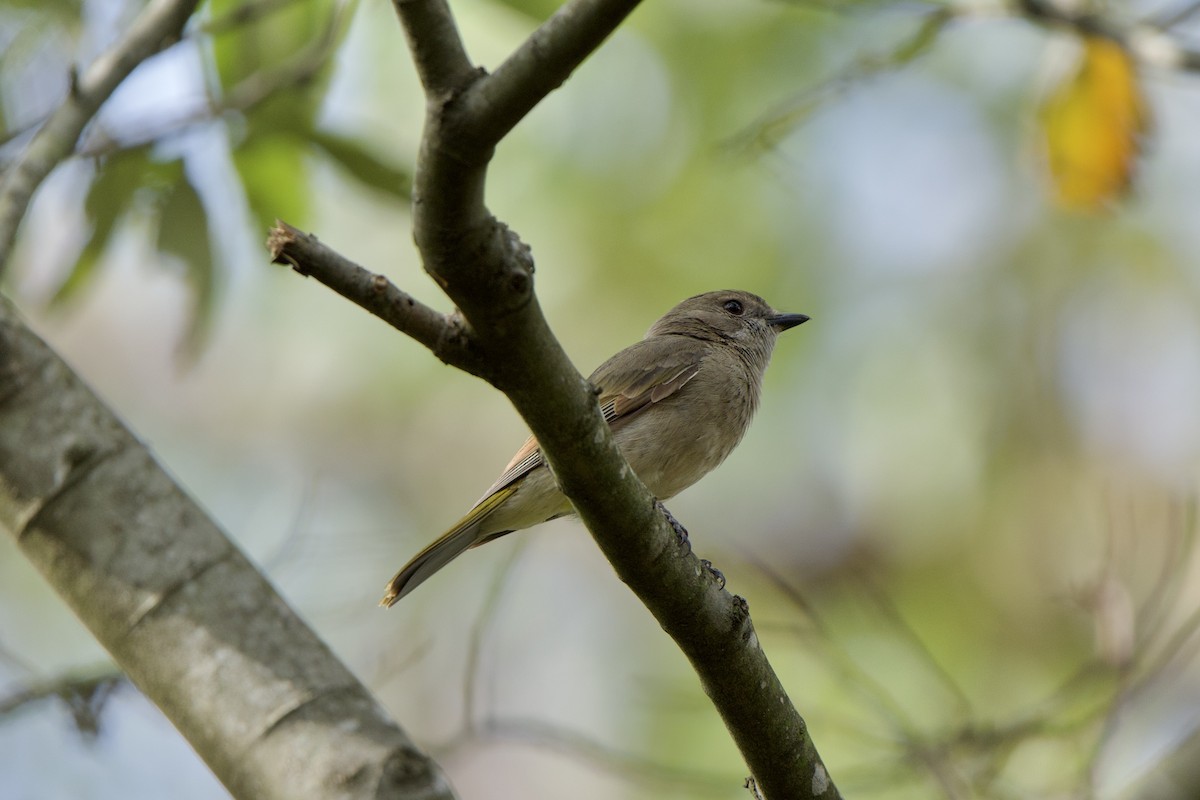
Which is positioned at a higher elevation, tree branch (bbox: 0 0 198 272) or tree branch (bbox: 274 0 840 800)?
tree branch (bbox: 0 0 198 272)

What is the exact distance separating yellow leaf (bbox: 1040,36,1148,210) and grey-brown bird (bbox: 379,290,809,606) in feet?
5.53

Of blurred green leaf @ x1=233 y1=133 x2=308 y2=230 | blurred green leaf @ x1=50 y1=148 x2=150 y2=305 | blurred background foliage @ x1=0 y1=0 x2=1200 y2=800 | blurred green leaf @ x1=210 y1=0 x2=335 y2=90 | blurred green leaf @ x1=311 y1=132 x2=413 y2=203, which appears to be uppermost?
blurred green leaf @ x1=210 y1=0 x2=335 y2=90

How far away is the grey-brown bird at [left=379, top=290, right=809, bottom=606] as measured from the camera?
4.91 m

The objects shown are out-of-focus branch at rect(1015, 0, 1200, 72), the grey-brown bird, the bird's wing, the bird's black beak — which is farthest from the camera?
the bird's black beak

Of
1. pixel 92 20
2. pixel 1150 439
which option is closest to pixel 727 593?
pixel 92 20

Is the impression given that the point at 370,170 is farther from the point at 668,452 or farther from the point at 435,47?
the point at 435,47

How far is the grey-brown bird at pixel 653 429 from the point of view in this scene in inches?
193

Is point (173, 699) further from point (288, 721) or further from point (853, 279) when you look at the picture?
point (853, 279)

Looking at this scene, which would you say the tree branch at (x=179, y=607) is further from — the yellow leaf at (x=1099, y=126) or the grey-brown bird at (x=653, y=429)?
the yellow leaf at (x=1099, y=126)

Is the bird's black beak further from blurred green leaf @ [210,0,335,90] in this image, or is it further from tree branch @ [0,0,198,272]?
tree branch @ [0,0,198,272]

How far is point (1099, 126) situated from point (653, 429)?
223 cm

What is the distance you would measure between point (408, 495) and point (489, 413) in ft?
3.25

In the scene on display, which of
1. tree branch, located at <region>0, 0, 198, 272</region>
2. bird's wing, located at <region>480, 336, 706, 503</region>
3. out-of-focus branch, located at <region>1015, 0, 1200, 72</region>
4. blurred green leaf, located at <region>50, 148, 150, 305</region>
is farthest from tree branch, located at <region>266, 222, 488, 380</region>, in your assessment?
out-of-focus branch, located at <region>1015, 0, 1200, 72</region>

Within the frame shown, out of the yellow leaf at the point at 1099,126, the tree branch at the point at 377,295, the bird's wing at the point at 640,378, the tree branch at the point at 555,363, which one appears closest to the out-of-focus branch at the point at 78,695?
the bird's wing at the point at 640,378
